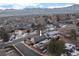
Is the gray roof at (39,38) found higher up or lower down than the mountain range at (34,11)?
lower down

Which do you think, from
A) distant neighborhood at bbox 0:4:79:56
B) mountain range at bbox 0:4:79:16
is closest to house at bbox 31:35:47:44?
distant neighborhood at bbox 0:4:79:56

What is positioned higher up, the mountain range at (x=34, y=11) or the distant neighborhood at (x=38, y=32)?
the mountain range at (x=34, y=11)

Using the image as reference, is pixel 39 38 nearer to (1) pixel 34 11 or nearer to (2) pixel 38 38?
(2) pixel 38 38

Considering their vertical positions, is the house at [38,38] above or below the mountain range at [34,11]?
below

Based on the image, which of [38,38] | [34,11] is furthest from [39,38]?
[34,11]

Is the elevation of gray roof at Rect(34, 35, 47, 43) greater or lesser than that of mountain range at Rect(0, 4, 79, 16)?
lesser

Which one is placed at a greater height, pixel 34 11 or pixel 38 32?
pixel 34 11

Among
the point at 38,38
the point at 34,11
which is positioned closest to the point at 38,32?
the point at 38,38

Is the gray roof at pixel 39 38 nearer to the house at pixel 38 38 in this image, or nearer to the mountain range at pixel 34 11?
the house at pixel 38 38

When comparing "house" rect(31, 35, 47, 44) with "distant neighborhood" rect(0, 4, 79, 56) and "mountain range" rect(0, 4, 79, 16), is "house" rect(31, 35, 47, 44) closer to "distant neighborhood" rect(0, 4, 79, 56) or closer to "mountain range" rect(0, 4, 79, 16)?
"distant neighborhood" rect(0, 4, 79, 56)

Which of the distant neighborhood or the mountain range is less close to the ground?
the mountain range

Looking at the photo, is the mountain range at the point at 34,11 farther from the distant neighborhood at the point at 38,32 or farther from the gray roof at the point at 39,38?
the gray roof at the point at 39,38

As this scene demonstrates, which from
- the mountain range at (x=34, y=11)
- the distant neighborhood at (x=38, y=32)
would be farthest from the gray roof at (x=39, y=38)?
the mountain range at (x=34, y=11)
